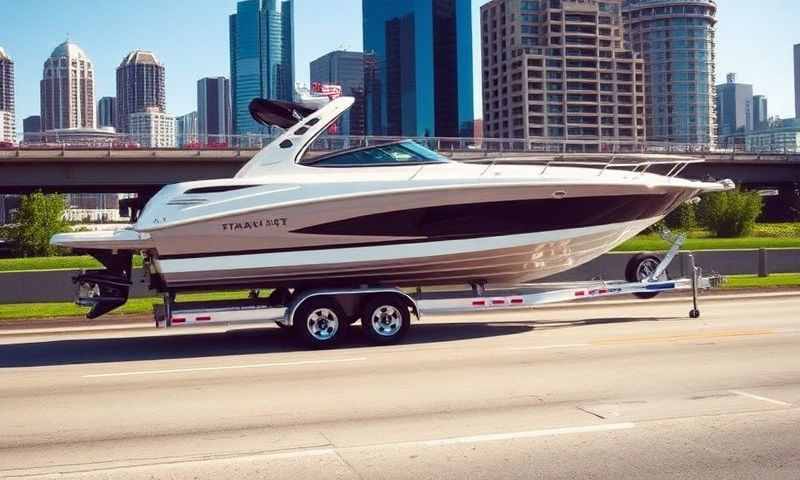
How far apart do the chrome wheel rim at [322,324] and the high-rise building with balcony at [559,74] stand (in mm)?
152359

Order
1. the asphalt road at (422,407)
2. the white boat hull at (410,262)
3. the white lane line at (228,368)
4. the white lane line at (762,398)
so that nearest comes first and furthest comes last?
the asphalt road at (422,407) → the white lane line at (762,398) → the white lane line at (228,368) → the white boat hull at (410,262)

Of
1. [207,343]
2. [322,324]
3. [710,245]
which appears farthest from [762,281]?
[207,343]

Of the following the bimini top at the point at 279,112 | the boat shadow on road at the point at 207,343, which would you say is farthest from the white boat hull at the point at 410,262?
the bimini top at the point at 279,112

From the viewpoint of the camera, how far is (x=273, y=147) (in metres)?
14.2

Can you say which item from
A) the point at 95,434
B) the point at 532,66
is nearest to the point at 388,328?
the point at 95,434

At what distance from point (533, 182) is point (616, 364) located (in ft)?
13.1

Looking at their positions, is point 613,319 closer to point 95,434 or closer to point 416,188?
point 416,188

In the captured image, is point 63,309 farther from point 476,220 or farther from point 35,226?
point 35,226

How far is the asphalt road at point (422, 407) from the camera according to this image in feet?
22.2

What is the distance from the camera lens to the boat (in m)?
13.3

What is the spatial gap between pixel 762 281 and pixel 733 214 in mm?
20863

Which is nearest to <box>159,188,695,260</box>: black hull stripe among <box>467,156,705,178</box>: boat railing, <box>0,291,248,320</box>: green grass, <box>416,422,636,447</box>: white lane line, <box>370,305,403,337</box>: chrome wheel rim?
<box>467,156,705,178</box>: boat railing

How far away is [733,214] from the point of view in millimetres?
44969

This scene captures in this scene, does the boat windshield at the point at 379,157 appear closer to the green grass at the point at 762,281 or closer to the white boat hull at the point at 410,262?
the white boat hull at the point at 410,262
